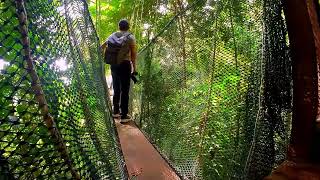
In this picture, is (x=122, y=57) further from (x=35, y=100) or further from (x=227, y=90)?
(x=35, y=100)

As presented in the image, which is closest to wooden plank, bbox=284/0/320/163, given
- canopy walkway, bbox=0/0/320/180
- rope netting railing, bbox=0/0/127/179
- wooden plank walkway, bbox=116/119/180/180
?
canopy walkway, bbox=0/0/320/180

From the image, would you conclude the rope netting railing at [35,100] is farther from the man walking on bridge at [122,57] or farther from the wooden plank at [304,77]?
the man walking on bridge at [122,57]

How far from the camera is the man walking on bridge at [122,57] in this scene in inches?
195

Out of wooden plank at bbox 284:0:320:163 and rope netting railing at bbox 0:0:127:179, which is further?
wooden plank at bbox 284:0:320:163

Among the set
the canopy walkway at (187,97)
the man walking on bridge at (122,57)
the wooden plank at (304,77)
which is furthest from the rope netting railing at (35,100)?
the man walking on bridge at (122,57)

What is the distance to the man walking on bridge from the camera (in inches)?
195

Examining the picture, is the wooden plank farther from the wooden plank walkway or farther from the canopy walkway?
the wooden plank walkway

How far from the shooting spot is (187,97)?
338cm

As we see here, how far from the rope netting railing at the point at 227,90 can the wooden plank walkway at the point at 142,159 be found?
4.8 inches

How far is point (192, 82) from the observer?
10.7 ft

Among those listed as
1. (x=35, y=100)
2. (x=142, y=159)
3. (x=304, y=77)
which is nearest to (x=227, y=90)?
(x=304, y=77)

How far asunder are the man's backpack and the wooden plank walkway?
96cm

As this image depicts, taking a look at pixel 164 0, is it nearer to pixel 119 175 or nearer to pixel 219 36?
pixel 219 36

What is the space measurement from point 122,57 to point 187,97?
1.90 metres
